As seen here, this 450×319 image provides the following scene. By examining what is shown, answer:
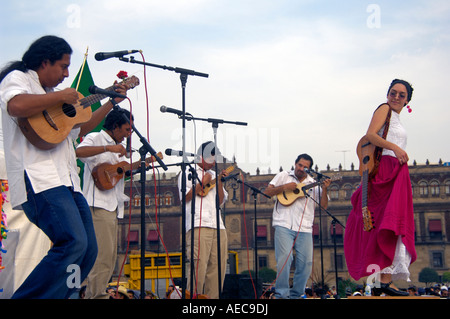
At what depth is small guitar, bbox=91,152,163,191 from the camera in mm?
5453

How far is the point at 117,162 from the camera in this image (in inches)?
225

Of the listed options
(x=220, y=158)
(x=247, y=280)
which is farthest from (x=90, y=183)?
(x=247, y=280)

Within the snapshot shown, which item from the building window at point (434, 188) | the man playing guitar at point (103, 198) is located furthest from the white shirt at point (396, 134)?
the building window at point (434, 188)

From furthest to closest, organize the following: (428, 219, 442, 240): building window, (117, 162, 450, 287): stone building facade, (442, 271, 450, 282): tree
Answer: (428, 219, 442, 240): building window → (117, 162, 450, 287): stone building facade → (442, 271, 450, 282): tree

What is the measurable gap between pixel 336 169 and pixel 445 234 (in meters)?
13.0

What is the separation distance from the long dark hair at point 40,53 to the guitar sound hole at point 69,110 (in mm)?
324

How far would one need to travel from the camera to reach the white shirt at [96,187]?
5.39m

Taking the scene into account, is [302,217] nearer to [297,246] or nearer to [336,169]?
[297,246]

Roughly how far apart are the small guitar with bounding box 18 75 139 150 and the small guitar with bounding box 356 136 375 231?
2665mm

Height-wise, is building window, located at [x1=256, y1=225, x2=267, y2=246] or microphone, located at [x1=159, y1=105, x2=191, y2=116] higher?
microphone, located at [x1=159, y1=105, x2=191, y2=116]

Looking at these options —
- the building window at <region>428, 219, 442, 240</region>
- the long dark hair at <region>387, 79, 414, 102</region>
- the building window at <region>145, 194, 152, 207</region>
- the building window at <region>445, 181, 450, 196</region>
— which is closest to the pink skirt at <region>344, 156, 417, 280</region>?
the long dark hair at <region>387, 79, 414, 102</region>

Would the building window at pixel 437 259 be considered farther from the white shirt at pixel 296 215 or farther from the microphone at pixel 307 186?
the white shirt at pixel 296 215

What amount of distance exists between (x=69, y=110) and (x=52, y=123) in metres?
0.26

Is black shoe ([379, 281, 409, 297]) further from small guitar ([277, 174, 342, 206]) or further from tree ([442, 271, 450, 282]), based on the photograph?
tree ([442, 271, 450, 282])
